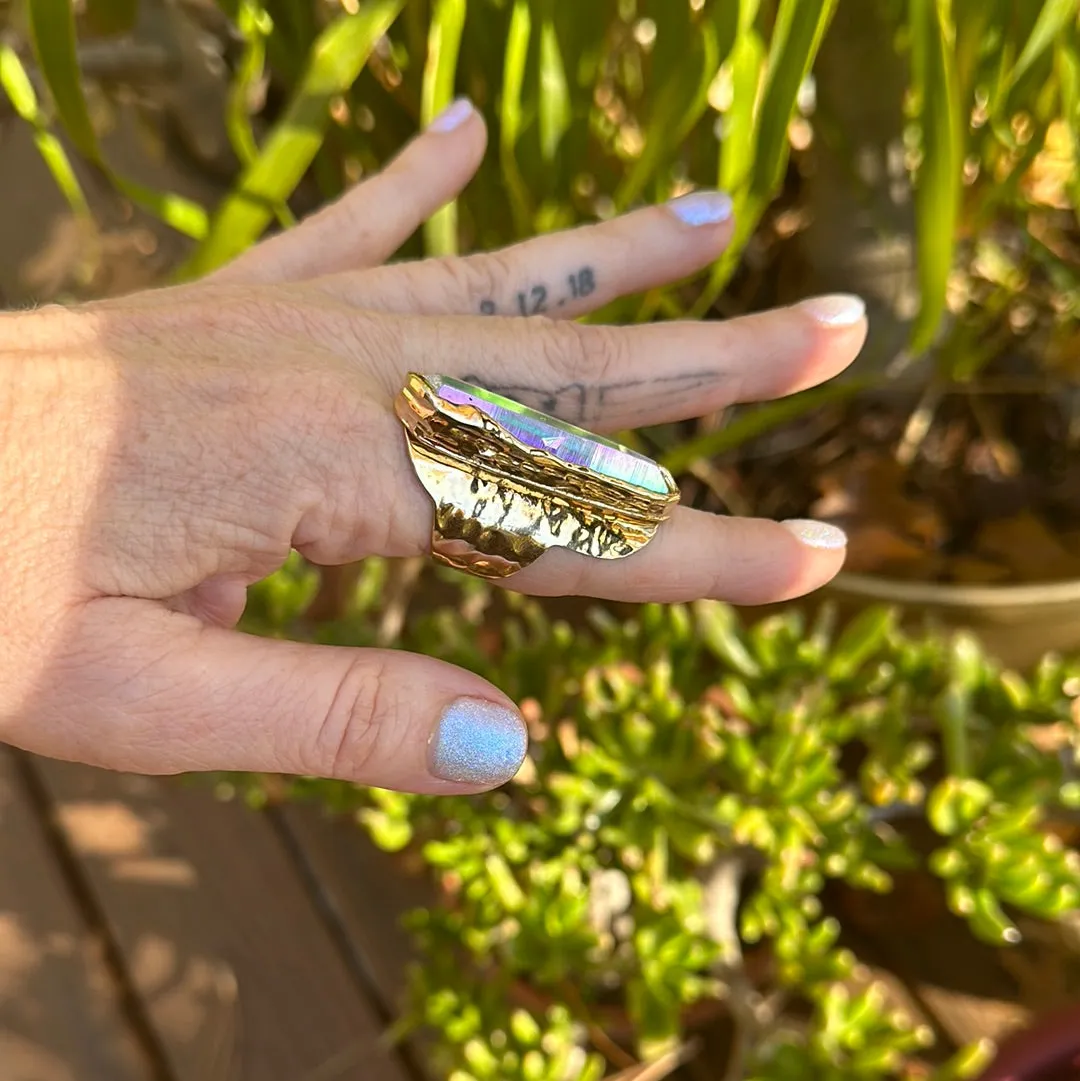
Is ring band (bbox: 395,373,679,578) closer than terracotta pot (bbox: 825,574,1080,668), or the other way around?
ring band (bbox: 395,373,679,578)

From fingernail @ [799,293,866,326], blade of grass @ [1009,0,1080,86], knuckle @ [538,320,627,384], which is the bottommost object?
knuckle @ [538,320,627,384]

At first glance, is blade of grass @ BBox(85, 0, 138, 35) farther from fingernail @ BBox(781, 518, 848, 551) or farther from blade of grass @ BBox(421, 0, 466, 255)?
fingernail @ BBox(781, 518, 848, 551)

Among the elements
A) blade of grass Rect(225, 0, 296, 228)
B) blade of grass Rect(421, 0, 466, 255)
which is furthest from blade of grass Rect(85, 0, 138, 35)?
blade of grass Rect(421, 0, 466, 255)

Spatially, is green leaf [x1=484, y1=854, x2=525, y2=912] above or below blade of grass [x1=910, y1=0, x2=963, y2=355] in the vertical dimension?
below

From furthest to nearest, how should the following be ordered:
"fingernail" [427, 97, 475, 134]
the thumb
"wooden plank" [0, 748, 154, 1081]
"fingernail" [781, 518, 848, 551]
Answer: "wooden plank" [0, 748, 154, 1081]
"fingernail" [427, 97, 475, 134]
"fingernail" [781, 518, 848, 551]
the thumb

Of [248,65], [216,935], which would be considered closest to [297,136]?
[248,65]

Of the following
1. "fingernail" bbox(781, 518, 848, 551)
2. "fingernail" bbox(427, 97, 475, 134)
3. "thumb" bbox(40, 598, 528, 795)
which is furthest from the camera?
"fingernail" bbox(427, 97, 475, 134)

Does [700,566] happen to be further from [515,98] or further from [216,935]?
[216,935]
